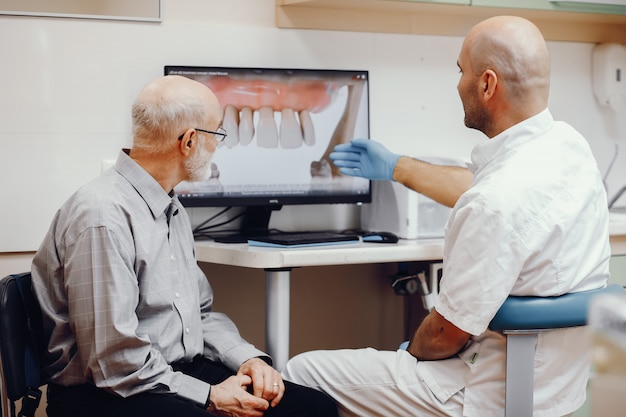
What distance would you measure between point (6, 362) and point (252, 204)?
1.10m

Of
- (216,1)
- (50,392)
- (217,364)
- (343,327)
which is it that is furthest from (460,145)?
(50,392)

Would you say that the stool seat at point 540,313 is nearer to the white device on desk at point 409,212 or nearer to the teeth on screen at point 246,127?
the white device on desk at point 409,212

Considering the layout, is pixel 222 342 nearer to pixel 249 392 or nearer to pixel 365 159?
pixel 249 392

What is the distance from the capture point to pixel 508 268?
1.66m

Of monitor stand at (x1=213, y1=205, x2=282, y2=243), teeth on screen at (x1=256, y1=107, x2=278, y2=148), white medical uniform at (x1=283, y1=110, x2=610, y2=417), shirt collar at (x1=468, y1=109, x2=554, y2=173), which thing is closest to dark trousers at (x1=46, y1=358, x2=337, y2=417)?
white medical uniform at (x1=283, y1=110, x2=610, y2=417)

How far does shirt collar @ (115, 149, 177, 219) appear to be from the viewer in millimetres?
1882

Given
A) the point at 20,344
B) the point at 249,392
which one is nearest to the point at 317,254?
the point at 249,392

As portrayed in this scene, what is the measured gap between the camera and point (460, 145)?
10.1ft

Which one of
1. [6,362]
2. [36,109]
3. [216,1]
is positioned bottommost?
[6,362]

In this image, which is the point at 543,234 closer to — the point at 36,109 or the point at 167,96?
the point at 167,96

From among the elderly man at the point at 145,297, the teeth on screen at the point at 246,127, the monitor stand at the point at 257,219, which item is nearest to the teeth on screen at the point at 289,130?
the teeth on screen at the point at 246,127

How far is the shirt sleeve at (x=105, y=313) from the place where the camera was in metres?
1.71

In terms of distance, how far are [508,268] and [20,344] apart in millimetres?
1037

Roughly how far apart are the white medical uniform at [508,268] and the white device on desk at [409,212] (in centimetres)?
70
